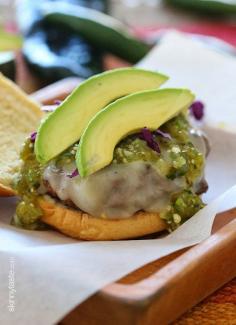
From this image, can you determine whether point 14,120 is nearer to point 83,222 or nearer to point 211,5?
point 83,222

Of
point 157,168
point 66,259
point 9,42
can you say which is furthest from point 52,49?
point 66,259

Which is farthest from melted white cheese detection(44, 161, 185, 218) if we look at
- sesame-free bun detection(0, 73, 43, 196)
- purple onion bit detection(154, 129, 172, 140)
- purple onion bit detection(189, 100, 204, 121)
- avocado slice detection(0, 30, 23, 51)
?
avocado slice detection(0, 30, 23, 51)

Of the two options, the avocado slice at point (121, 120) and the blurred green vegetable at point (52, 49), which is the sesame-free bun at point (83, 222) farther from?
the blurred green vegetable at point (52, 49)

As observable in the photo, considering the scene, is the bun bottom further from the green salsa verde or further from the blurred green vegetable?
the blurred green vegetable

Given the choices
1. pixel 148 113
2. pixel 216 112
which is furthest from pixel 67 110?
pixel 216 112

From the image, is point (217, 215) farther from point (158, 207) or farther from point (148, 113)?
point (148, 113)
